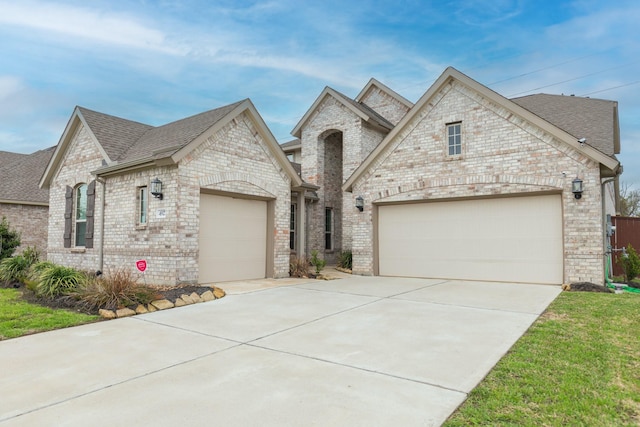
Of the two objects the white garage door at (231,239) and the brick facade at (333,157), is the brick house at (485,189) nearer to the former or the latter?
the white garage door at (231,239)

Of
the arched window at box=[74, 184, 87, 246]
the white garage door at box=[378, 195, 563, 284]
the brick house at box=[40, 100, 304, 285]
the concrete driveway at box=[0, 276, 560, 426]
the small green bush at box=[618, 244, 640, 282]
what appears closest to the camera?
the concrete driveway at box=[0, 276, 560, 426]

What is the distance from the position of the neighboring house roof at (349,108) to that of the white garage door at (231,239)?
6902 millimetres

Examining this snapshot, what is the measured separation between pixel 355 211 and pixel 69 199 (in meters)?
9.71

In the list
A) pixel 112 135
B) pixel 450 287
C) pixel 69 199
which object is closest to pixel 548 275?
pixel 450 287

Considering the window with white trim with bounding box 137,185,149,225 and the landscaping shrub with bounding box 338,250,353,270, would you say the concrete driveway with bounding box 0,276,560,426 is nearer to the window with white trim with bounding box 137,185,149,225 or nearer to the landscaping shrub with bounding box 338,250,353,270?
the window with white trim with bounding box 137,185,149,225

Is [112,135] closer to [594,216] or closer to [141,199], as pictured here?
[141,199]

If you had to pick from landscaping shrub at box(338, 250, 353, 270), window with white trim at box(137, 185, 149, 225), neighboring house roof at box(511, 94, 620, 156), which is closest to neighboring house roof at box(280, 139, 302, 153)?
landscaping shrub at box(338, 250, 353, 270)

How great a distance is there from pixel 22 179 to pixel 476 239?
2047cm

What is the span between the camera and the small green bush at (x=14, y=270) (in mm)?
11547

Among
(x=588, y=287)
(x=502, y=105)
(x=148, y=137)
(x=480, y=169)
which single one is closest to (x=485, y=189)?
(x=480, y=169)

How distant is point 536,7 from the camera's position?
14.0m

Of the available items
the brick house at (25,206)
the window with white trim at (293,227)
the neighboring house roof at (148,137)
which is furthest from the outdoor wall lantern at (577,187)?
the brick house at (25,206)

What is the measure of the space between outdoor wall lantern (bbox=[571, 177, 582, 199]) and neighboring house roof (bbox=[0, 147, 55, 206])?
19.3 m

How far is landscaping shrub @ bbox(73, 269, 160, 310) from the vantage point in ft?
24.5
